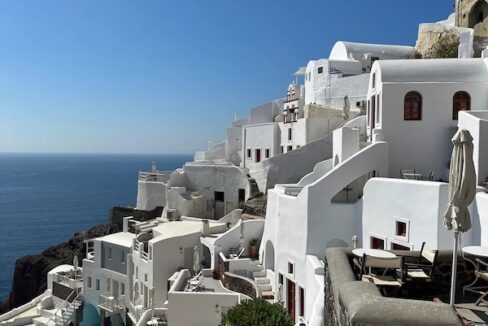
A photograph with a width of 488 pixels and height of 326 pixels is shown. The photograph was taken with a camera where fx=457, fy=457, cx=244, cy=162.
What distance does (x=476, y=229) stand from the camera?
14.8 meters

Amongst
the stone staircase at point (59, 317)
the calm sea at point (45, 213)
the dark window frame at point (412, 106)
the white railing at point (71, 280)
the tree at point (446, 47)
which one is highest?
the tree at point (446, 47)

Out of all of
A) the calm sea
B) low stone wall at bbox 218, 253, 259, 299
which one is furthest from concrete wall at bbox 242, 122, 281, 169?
the calm sea

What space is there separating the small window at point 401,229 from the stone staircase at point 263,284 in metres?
7.49

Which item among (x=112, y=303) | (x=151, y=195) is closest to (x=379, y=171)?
(x=112, y=303)

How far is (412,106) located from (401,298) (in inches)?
692

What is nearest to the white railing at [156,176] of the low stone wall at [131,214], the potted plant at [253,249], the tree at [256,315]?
the low stone wall at [131,214]

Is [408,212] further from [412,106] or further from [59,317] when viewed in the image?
[59,317]

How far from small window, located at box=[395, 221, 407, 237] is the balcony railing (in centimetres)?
2201

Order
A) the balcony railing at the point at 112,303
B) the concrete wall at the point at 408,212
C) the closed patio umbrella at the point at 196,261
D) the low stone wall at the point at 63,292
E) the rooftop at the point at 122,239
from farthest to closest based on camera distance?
the low stone wall at the point at 63,292 < the rooftop at the point at 122,239 < the balcony railing at the point at 112,303 < the closed patio umbrella at the point at 196,261 < the concrete wall at the point at 408,212

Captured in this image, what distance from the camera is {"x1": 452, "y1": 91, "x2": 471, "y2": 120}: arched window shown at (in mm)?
22547

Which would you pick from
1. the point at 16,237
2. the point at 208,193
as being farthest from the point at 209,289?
the point at 16,237

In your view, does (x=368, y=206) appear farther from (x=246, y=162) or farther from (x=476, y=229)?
(x=246, y=162)

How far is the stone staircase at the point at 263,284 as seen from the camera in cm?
2269

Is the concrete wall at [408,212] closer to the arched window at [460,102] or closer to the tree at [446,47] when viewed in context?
the arched window at [460,102]
